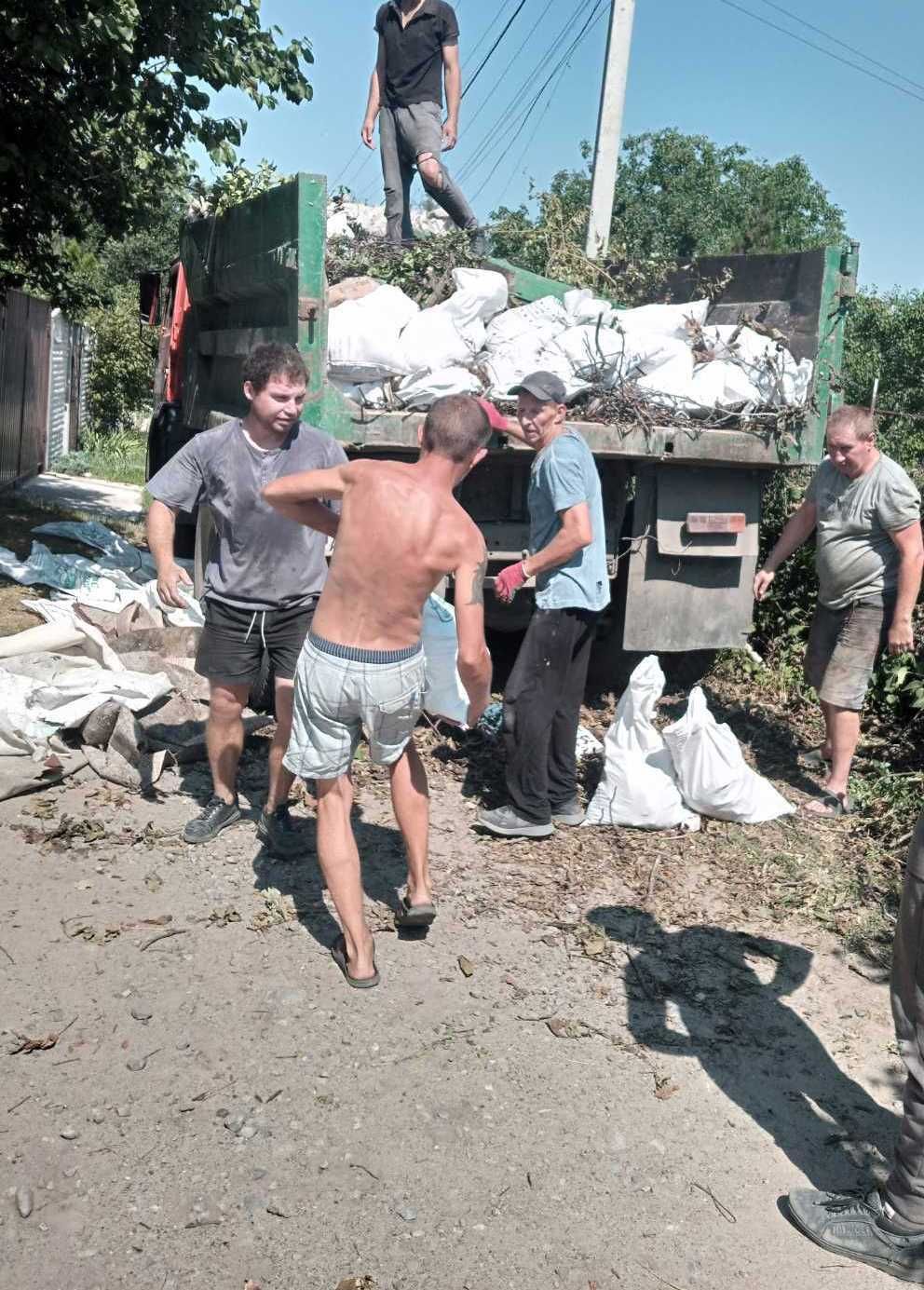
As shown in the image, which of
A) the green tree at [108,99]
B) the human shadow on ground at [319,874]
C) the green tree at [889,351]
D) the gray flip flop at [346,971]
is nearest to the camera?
the gray flip flop at [346,971]

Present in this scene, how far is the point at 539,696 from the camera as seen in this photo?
4746mm

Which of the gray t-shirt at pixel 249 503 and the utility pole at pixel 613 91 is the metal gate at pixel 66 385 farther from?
the gray t-shirt at pixel 249 503

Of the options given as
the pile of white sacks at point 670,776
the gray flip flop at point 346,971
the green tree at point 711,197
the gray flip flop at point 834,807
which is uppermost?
the green tree at point 711,197

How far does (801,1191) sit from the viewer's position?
2.77 metres

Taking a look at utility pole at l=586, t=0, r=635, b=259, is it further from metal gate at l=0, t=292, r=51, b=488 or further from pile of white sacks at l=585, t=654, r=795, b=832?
metal gate at l=0, t=292, r=51, b=488

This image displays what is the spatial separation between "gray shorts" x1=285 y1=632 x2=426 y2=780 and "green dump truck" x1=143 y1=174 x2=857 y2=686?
63.2 inches

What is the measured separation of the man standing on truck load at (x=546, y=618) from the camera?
4.57 metres

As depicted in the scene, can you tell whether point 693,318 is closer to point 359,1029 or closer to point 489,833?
point 489,833

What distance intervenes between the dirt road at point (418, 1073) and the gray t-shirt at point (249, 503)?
949 mm

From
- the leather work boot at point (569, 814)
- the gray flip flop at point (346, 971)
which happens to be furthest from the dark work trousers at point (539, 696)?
the gray flip flop at point (346, 971)

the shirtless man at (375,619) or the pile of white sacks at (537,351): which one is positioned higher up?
the pile of white sacks at (537,351)

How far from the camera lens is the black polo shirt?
691 cm

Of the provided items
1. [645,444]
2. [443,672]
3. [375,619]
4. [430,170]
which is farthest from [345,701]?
[430,170]

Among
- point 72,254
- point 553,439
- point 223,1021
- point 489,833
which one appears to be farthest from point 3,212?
point 223,1021
